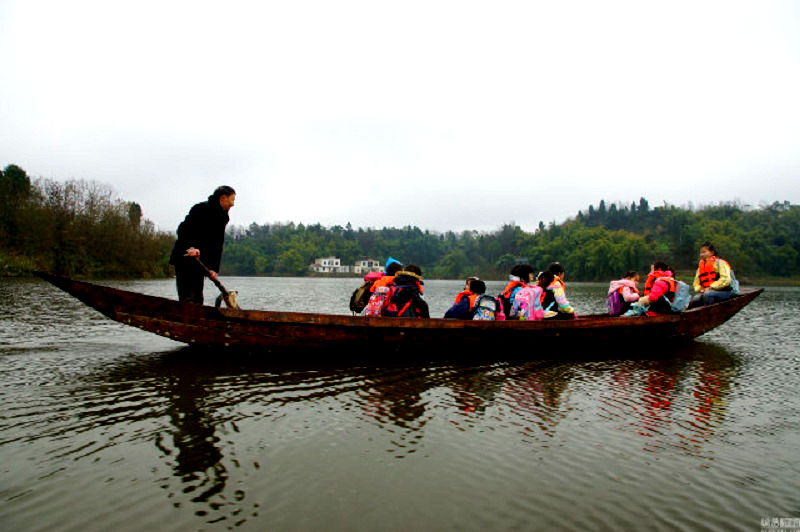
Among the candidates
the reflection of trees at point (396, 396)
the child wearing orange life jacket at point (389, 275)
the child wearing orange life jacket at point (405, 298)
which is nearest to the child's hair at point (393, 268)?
the child wearing orange life jacket at point (389, 275)

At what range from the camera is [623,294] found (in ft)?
35.6

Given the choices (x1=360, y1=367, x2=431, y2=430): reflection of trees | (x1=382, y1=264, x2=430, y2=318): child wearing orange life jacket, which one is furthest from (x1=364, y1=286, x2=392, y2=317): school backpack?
(x1=360, y1=367, x2=431, y2=430): reflection of trees

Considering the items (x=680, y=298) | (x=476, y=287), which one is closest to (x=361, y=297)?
(x=476, y=287)

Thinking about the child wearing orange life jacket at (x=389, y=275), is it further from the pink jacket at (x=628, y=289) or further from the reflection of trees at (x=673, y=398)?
the pink jacket at (x=628, y=289)

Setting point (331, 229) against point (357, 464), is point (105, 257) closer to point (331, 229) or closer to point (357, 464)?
point (357, 464)

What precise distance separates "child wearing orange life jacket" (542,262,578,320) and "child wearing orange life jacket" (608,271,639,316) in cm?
162

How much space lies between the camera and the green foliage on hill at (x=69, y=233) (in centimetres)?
4116

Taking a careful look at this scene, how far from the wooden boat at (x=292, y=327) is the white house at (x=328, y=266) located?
5201 inches

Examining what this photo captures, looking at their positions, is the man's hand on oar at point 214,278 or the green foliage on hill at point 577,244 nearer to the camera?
the man's hand on oar at point 214,278

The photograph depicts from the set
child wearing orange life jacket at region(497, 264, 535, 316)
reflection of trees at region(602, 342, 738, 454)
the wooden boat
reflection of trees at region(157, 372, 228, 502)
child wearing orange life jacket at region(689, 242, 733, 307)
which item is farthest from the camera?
child wearing orange life jacket at region(689, 242, 733, 307)

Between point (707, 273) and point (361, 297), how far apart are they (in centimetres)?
822

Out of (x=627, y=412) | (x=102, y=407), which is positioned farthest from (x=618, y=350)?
(x=102, y=407)

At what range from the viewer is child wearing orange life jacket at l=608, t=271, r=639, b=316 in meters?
10.7

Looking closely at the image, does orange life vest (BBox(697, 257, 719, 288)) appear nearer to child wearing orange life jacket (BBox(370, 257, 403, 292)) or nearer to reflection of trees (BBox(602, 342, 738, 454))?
reflection of trees (BBox(602, 342, 738, 454))
